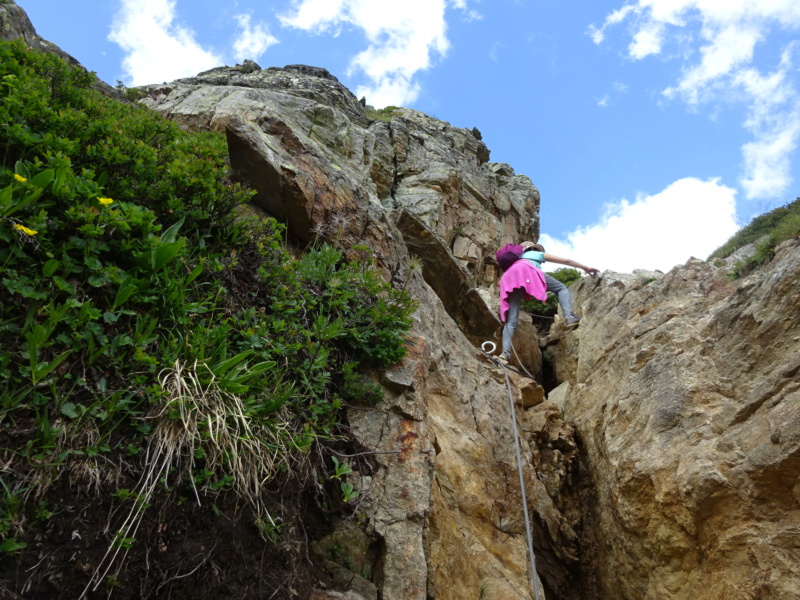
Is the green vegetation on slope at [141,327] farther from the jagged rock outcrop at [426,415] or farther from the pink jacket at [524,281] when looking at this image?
the pink jacket at [524,281]

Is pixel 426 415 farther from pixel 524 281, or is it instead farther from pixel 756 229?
pixel 756 229

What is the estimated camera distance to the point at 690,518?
529 cm

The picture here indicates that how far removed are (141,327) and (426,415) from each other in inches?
119

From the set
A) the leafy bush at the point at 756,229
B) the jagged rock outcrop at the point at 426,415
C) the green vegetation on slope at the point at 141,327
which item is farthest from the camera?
the leafy bush at the point at 756,229

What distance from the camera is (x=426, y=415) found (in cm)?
542

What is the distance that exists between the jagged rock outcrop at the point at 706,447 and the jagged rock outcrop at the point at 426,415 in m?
0.95

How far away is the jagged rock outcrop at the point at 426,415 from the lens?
174 inches

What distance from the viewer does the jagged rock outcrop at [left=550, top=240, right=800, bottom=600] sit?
468 cm

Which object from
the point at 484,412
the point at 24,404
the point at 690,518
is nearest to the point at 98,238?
the point at 24,404

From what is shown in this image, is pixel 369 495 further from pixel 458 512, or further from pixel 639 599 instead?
pixel 639 599

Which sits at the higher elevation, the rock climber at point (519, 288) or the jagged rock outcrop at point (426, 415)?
the rock climber at point (519, 288)

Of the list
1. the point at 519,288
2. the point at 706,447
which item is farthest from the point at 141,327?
the point at 519,288

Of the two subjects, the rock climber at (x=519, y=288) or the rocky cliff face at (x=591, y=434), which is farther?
the rock climber at (x=519, y=288)

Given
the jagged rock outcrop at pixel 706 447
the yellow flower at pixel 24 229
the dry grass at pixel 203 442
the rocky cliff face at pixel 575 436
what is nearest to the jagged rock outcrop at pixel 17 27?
the rocky cliff face at pixel 575 436
